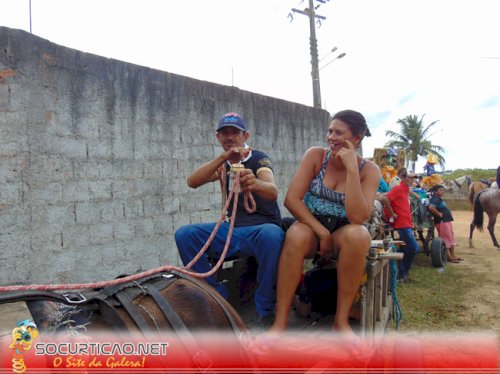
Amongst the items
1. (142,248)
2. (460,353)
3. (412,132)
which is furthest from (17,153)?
(412,132)

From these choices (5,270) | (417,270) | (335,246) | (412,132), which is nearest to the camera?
(335,246)

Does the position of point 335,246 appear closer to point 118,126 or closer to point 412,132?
point 118,126

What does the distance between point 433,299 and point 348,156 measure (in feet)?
13.6

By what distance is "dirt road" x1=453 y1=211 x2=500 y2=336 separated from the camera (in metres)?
4.73

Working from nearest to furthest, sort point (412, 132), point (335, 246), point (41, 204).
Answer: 1. point (335, 246)
2. point (41, 204)
3. point (412, 132)

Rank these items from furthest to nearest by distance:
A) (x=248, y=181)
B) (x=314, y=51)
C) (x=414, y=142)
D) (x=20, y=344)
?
(x=414, y=142), (x=314, y=51), (x=248, y=181), (x=20, y=344)

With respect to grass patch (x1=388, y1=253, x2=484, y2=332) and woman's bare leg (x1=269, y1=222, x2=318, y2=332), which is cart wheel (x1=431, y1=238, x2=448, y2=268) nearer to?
grass patch (x1=388, y1=253, x2=484, y2=332)

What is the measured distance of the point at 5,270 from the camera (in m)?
3.33

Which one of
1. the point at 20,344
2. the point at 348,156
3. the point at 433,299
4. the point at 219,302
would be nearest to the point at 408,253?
the point at 433,299

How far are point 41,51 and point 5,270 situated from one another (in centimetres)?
202

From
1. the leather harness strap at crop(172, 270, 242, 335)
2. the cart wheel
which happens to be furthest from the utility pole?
the leather harness strap at crop(172, 270, 242, 335)

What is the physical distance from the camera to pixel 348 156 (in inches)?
95.0

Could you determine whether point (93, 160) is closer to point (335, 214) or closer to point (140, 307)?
point (335, 214)

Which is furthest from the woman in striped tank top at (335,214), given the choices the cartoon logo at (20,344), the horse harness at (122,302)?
the cartoon logo at (20,344)
